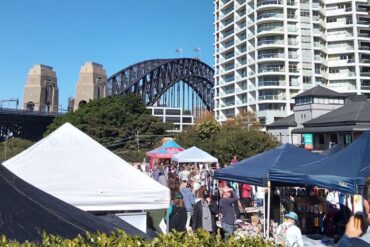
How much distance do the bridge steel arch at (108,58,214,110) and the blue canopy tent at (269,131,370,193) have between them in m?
95.5

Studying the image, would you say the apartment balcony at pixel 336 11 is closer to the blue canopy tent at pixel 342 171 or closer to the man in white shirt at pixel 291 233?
the blue canopy tent at pixel 342 171

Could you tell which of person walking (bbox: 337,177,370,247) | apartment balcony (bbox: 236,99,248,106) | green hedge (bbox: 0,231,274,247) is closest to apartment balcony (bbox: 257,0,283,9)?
apartment balcony (bbox: 236,99,248,106)

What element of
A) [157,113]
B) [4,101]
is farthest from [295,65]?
[157,113]

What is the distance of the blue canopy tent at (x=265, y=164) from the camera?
10.5m

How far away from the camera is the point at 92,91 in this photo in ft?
288

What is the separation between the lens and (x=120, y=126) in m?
58.8

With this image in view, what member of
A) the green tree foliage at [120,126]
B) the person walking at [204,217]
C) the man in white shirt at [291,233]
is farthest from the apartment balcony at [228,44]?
the man in white shirt at [291,233]

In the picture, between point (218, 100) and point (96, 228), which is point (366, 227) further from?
point (218, 100)

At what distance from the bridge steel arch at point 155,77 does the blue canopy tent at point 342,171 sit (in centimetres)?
9546

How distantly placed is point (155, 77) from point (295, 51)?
5889 centimetres

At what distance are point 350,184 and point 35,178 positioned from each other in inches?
235

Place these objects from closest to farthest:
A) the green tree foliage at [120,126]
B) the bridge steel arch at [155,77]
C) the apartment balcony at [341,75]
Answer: the green tree foliage at [120,126] < the apartment balcony at [341,75] < the bridge steel arch at [155,77]

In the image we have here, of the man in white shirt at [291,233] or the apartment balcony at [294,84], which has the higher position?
the apartment balcony at [294,84]

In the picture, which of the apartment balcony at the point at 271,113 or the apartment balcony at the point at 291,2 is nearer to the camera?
the apartment balcony at the point at 271,113
